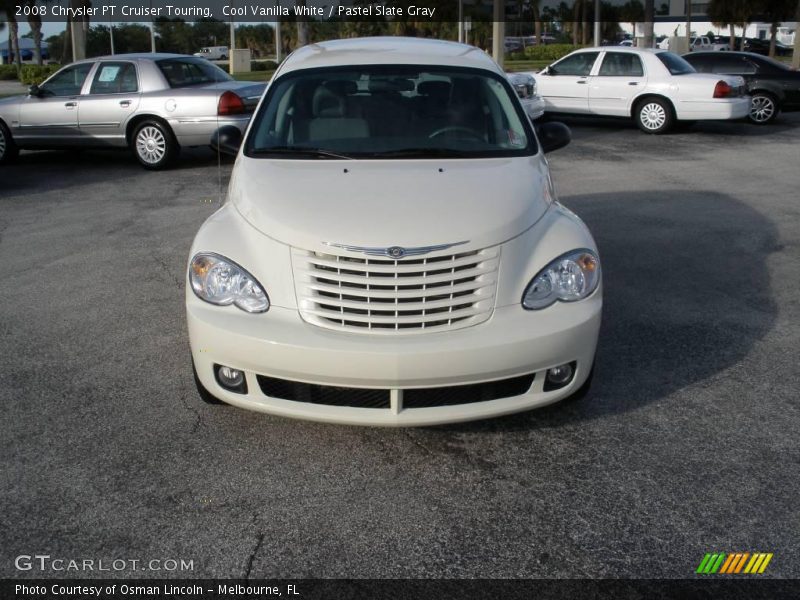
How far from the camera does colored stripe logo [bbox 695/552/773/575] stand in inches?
124

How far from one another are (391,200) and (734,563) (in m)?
2.14

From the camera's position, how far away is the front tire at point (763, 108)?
17422mm

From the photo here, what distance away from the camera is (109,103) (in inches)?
493

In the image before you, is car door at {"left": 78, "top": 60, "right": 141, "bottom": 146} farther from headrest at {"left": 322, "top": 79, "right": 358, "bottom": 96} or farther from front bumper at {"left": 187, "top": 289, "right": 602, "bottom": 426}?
front bumper at {"left": 187, "top": 289, "right": 602, "bottom": 426}

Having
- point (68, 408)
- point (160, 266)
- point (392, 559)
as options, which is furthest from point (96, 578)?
point (160, 266)

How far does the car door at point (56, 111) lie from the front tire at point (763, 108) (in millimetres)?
12580

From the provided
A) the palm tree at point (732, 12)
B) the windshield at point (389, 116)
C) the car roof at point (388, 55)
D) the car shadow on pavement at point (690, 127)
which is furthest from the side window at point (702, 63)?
the palm tree at point (732, 12)

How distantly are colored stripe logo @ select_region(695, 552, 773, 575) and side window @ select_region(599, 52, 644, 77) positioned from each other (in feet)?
46.7

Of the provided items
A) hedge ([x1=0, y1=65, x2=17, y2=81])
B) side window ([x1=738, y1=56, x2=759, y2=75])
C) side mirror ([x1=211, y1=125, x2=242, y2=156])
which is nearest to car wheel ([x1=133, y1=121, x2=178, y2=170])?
side mirror ([x1=211, y1=125, x2=242, y2=156])

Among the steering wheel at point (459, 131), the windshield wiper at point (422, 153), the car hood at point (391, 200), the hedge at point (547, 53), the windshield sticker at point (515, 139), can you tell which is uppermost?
the hedge at point (547, 53)

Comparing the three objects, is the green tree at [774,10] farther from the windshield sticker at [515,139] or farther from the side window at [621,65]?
the windshield sticker at [515,139]

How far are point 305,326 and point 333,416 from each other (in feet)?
1.33

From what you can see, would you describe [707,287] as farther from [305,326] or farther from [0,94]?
[0,94]

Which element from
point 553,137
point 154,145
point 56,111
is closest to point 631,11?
point 154,145
